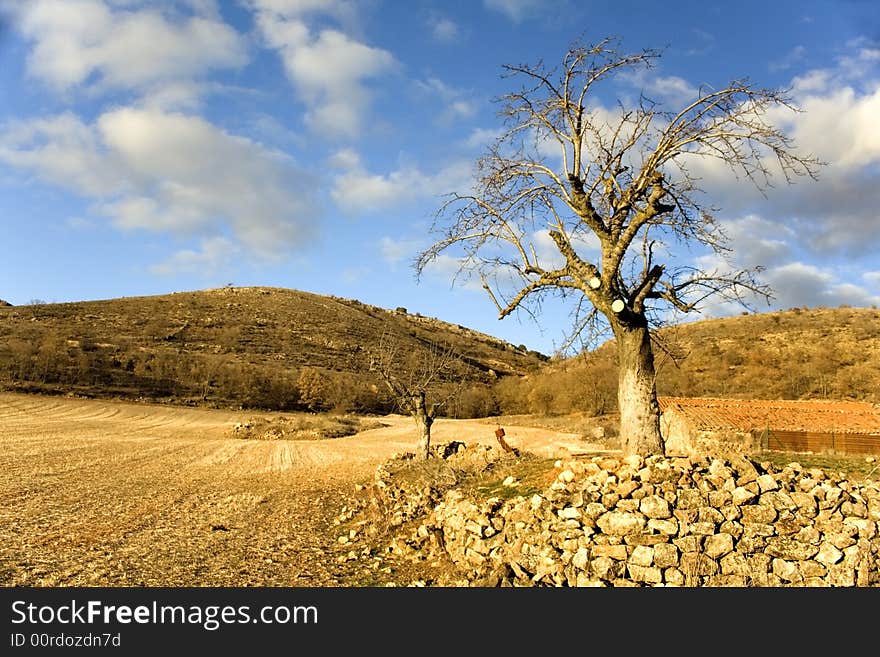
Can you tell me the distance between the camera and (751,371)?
137 ft

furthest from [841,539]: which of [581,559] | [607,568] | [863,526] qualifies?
[581,559]

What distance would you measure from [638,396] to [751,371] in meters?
37.8

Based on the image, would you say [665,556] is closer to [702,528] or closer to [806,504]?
[702,528]

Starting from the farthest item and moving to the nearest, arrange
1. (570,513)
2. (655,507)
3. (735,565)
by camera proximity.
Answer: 1. (570,513)
2. (655,507)
3. (735,565)

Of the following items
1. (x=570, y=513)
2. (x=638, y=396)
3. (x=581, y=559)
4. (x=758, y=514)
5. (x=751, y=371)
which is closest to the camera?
(x=581, y=559)

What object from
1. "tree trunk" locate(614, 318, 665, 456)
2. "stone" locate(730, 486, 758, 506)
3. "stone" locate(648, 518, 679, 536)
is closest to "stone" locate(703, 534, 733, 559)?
"stone" locate(648, 518, 679, 536)

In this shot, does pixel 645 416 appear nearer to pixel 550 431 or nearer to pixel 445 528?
pixel 445 528

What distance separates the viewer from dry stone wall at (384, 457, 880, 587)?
21.2 ft

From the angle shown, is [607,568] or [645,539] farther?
[645,539]

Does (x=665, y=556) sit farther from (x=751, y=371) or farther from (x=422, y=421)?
(x=751, y=371)

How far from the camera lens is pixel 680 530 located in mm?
6836

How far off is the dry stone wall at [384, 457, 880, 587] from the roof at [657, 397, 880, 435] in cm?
1141

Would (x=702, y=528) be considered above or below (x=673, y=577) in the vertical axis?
above

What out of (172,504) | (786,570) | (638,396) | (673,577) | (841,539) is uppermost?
(638,396)
